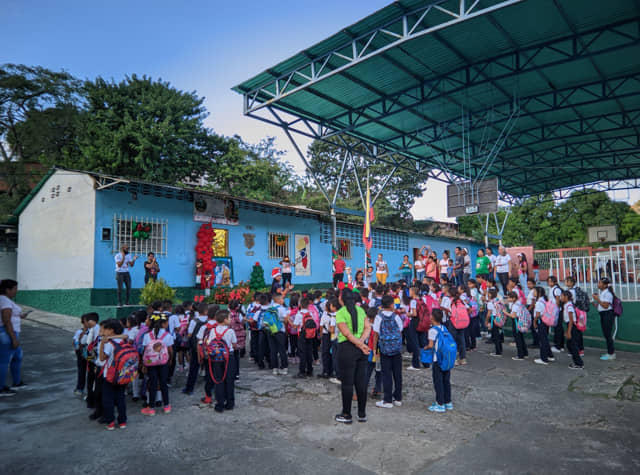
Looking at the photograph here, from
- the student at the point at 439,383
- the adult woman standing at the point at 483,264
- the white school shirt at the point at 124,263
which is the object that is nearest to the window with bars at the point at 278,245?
the white school shirt at the point at 124,263

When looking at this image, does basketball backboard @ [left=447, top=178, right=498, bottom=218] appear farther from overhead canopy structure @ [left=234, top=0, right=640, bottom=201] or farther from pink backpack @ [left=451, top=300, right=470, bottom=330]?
pink backpack @ [left=451, top=300, right=470, bottom=330]

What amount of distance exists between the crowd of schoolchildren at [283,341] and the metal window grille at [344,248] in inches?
407

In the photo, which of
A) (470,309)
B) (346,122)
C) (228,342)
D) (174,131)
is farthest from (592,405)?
(174,131)

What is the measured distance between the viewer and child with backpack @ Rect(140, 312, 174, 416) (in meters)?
4.86

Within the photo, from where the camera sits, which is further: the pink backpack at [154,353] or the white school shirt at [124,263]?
the white school shirt at [124,263]

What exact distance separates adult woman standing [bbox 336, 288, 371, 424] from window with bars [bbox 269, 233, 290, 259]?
11.3 meters

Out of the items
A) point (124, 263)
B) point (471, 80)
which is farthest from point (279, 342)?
point (471, 80)

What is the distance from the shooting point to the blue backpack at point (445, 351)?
16.1ft

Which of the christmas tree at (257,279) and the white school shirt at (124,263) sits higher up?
the white school shirt at (124,263)

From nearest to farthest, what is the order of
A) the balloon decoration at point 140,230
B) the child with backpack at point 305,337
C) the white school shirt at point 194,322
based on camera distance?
the white school shirt at point 194,322, the child with backpack at point 305,337, the balloon decoration at point 140,230

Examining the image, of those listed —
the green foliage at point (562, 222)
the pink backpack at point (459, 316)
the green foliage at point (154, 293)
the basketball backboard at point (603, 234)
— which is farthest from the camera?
the green foliage at point (562, 222)

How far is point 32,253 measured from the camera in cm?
1381

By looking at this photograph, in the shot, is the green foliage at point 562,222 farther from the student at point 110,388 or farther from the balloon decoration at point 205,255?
the student at point 110,388

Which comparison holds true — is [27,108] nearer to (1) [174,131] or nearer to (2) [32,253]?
(1) [174,131]
